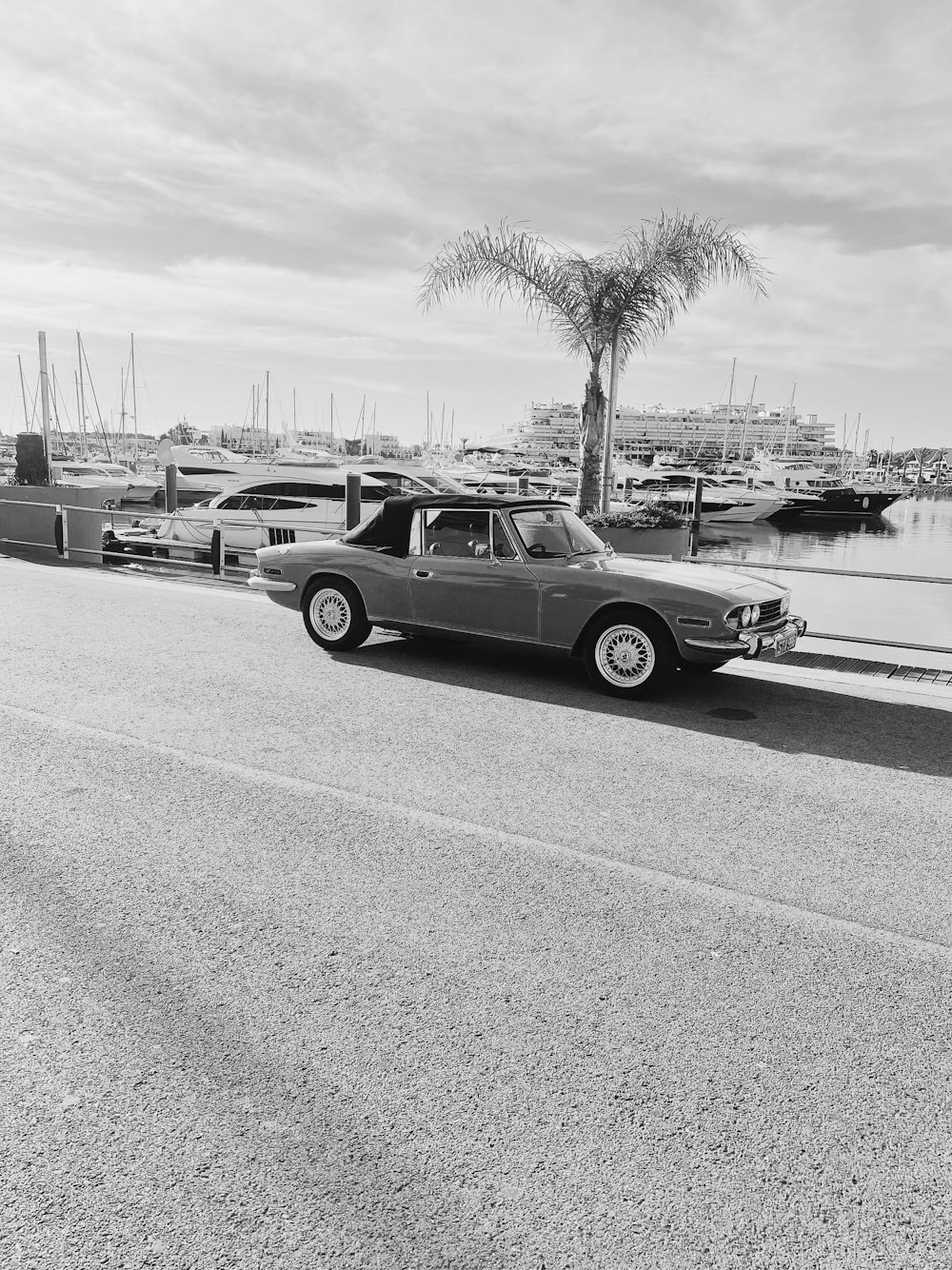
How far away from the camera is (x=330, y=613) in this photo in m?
8.70

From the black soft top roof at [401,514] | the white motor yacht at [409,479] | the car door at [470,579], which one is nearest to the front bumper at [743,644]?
the car door at [470,579]

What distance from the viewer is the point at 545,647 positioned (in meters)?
7.61

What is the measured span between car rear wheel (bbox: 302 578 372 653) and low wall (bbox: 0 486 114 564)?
786 centimetres

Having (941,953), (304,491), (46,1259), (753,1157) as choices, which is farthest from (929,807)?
(304,491)

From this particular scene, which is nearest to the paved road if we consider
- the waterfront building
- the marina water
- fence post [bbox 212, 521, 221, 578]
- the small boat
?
the marina water

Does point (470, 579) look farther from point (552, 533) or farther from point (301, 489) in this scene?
point (301, 489)

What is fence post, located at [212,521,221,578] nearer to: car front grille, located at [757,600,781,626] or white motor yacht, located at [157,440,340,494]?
car front grille, located at [757,600,781,626]

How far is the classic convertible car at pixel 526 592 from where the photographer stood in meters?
7.06

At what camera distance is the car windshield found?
7.81 metres

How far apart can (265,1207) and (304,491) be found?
22.8 meters

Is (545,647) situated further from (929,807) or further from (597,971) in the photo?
(597,971)

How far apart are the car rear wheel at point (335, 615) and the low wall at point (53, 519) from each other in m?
7.86

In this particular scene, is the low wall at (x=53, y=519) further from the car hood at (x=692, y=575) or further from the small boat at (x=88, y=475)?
the small boat at (x=88, y=475)

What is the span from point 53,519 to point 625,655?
12316mm
